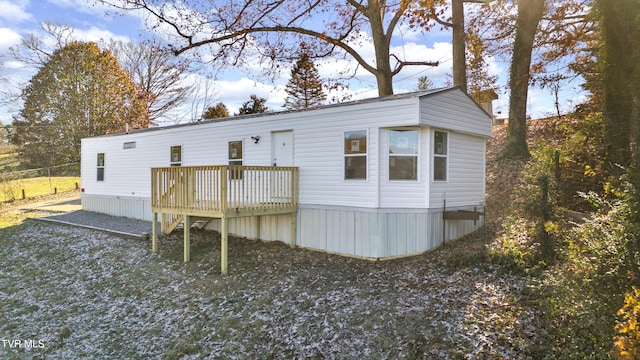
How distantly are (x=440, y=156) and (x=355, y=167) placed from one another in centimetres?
179

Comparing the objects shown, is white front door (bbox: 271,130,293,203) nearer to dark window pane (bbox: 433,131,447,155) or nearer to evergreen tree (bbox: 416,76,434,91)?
dark window pane (bbox: 433,131,447,155)

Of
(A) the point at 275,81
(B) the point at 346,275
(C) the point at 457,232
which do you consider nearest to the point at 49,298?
(B) the point at 346,275

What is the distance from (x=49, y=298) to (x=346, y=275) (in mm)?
5982

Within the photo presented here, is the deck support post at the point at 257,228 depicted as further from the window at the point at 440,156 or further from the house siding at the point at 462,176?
the window at the point at 440,156

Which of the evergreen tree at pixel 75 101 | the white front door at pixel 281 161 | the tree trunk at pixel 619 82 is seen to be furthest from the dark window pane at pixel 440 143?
the evergreen tree at pixel 75 101

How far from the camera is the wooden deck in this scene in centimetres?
798

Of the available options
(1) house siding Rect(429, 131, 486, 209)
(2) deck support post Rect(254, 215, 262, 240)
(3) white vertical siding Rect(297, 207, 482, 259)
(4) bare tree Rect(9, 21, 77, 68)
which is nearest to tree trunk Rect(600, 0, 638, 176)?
(1) house siding Rect(429, 131, 486, 209)

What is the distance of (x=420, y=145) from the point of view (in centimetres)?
782

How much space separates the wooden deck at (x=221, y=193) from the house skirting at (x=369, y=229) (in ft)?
1.52

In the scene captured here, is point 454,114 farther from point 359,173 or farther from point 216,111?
point 216,111

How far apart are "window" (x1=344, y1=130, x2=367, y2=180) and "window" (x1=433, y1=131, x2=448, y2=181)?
56.3 inches

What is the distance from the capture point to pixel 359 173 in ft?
26.7

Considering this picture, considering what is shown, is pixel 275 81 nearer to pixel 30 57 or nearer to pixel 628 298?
pixel 628 298

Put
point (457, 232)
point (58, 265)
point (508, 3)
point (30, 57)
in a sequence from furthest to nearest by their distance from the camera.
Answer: point (30, 57) → point (508, 3) → point (58, 265) → point (457, 232)
